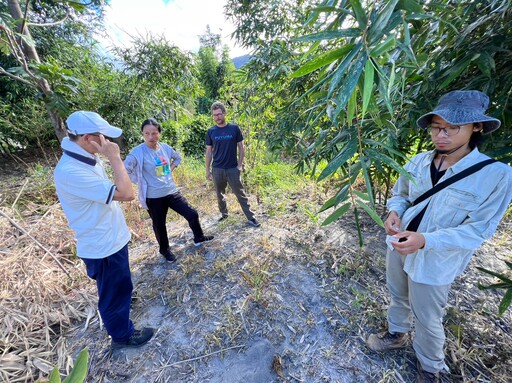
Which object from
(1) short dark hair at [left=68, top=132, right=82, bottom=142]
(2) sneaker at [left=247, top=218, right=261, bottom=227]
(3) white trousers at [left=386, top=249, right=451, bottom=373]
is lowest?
(2) sneaker at [left=247, top=218, right=261, bottom=227]

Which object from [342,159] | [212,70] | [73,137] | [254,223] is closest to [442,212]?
[342,159]

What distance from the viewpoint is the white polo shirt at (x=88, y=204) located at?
4.37ft

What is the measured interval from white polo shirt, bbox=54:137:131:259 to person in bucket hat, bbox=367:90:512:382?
65.1 inches

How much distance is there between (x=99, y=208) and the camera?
147 cm

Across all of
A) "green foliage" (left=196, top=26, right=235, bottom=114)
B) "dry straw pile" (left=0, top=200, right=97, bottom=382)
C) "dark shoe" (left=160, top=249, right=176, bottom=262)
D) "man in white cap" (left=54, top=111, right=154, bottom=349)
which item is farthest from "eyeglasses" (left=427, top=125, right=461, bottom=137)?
"green foliage" (left=196, top=26, right=235, bottom=114)

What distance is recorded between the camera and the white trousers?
1218mm

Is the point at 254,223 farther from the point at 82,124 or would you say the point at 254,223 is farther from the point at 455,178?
the point at 455,178

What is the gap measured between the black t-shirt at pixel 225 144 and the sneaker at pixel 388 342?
2316 mm

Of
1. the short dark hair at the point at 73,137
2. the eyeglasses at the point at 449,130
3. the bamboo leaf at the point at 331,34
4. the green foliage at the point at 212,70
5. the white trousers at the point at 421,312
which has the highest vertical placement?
the green foliage at the point at 212,70

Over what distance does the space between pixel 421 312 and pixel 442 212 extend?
0.57 metres

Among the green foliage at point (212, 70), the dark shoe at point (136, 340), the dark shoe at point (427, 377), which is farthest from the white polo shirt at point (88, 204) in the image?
the green foliage at point (212, 70)

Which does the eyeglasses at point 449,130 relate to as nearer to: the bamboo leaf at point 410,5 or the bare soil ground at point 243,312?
the bamboo leaf at point 410,5

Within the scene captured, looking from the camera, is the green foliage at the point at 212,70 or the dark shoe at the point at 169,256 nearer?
the dark shoe at the point at 169,256

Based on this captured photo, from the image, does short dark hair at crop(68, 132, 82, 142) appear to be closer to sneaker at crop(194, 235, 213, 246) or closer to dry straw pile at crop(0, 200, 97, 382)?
dry straw pile at crop(0, 200, 97, 382)
